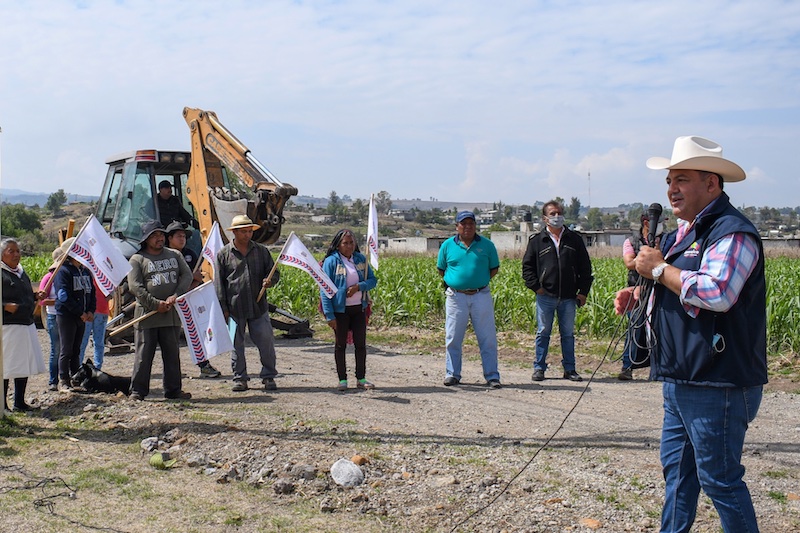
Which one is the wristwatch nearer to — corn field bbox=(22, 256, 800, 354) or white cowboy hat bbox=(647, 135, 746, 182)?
white cowboy hat bbox=(647, 135, 746, 182)

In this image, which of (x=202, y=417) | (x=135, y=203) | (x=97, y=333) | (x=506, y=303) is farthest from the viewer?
(x=506, y=303)

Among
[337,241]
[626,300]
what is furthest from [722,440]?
[337,241]

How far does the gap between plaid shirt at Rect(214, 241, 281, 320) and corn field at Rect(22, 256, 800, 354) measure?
20.0ft

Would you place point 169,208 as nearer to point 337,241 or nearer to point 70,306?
point 70,306

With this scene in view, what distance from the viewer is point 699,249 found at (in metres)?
4.08

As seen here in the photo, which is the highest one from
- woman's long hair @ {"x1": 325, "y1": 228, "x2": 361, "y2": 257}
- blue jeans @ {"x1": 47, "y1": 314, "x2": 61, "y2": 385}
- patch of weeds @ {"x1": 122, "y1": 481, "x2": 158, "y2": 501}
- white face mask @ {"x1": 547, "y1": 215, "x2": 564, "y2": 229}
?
white face mask @ {"x1": 547, "y1": 215, "x2": 564, "y2": 229}

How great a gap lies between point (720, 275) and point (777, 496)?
260 centimetres

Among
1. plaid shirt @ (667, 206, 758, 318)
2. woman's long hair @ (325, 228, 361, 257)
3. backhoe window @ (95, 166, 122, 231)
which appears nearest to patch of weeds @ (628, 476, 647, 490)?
plaid shirt @ (667, 206, 758, 318)

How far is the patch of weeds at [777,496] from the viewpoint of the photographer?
5566 millimetres

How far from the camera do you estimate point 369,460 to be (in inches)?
254

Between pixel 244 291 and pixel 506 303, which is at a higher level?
pixel 244 291

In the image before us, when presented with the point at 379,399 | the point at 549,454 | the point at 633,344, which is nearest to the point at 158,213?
the point at 379,399

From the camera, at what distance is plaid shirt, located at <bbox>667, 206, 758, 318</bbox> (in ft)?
12.5

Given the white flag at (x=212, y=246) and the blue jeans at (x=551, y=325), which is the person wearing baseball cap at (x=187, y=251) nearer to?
the white flag at (x=212, y=246)
